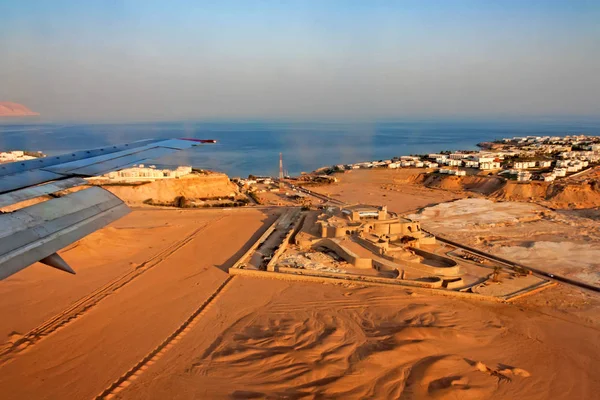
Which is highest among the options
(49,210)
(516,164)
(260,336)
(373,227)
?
(49,210)

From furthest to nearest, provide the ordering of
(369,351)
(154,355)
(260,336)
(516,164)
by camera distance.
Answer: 1. (516,164)
2. (260,336)
3. (369,351)
4. (154,355)

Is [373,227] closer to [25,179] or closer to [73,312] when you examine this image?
[73,312]

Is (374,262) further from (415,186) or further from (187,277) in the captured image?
(415,186)

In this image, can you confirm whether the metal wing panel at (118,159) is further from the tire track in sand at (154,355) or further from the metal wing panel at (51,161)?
the tire track in sand at (154,355)

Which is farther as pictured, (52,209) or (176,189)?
(176,189)

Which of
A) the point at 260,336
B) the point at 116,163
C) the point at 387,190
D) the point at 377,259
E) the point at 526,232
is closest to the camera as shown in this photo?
the point at 116,163

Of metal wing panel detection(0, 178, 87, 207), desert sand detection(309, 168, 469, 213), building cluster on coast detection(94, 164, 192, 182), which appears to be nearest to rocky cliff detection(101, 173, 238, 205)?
building cluster on coast detection(94, 164, 192, 182)

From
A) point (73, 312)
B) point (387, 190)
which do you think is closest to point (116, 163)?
point (73, 312)

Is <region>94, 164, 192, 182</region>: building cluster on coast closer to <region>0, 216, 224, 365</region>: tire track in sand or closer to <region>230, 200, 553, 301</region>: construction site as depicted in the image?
<region>230, 200, 553, 301</region>: construction site
